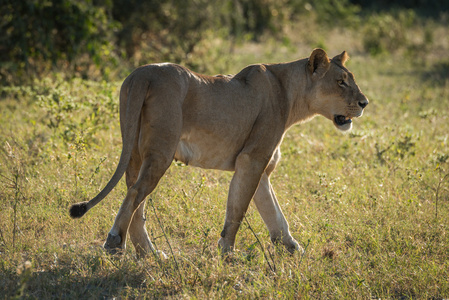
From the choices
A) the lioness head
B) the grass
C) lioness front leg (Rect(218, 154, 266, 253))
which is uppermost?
the lioness head

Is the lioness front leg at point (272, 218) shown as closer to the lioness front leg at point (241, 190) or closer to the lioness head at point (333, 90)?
the lioness front leg at point (241, 190)

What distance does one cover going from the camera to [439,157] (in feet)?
20.5

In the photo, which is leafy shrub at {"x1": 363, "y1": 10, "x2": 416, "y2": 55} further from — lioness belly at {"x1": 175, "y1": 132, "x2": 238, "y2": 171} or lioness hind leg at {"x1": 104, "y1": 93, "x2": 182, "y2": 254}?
lioness hind leg at {"x1": 104, "y1": 93, "x2": 182, "y2": 254}

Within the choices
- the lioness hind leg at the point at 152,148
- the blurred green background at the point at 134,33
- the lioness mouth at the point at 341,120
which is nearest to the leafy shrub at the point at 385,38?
the blurred green background at the point at 134,33

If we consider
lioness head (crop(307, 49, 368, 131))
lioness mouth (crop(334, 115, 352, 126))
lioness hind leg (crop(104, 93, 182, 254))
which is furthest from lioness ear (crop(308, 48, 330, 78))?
lioness hind leg (crop(104, 93, 182, 254))

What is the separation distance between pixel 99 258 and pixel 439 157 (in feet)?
13.3

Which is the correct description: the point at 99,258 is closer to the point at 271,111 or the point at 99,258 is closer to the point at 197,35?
the point at 271,111

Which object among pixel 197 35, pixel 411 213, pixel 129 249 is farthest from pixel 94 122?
pixel 197 35

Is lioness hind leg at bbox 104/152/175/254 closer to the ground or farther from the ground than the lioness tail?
closer to the ground

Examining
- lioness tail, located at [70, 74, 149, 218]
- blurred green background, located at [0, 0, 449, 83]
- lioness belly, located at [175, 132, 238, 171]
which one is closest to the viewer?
lioness tail, located at [70, 74, 149, 218]

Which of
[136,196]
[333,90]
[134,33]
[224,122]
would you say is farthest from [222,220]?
[134,33]

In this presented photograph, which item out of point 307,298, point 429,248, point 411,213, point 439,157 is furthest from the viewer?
point 439,157

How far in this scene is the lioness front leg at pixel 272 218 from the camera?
462 cm

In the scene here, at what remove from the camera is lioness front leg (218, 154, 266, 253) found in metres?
4.24
